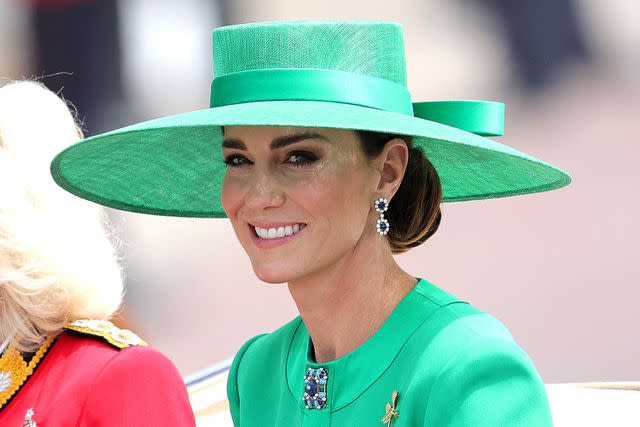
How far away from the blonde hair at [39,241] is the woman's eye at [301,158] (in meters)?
0.64

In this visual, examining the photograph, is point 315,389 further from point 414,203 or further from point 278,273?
point 414,203

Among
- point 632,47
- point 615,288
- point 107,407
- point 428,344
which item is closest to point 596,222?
point 615,288

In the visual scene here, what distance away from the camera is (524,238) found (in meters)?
2.87

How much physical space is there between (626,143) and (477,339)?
1.23m

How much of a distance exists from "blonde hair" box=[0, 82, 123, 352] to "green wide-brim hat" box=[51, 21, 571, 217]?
15 centimetres

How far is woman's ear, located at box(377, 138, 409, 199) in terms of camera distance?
6.12 ft

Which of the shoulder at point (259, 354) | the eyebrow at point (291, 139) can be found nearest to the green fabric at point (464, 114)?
the eyebrow at point (291, 139)

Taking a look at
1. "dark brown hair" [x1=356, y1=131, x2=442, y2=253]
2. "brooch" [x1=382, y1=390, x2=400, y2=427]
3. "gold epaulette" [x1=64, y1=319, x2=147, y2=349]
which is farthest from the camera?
"gold epaulette" [x1=64, y1=319, x2=147, y2=349]

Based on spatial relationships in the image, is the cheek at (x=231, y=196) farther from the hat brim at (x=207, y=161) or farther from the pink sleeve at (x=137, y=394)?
the pink sleeve at (x=137, y=394)

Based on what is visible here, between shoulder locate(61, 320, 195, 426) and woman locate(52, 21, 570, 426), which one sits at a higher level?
woman locate(52, 21, 570, 426)

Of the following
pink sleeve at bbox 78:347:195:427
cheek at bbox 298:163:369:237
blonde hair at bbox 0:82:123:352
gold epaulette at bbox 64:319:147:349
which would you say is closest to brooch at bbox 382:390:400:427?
cheek at bbox 298:163:369:237

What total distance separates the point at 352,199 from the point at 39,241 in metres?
0.72

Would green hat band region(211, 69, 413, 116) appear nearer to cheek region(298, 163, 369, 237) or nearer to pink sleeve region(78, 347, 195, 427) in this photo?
cheek region(298, 163, 369, 237)

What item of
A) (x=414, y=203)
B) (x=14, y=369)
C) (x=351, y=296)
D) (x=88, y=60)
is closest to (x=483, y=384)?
(x=351, y=296)
